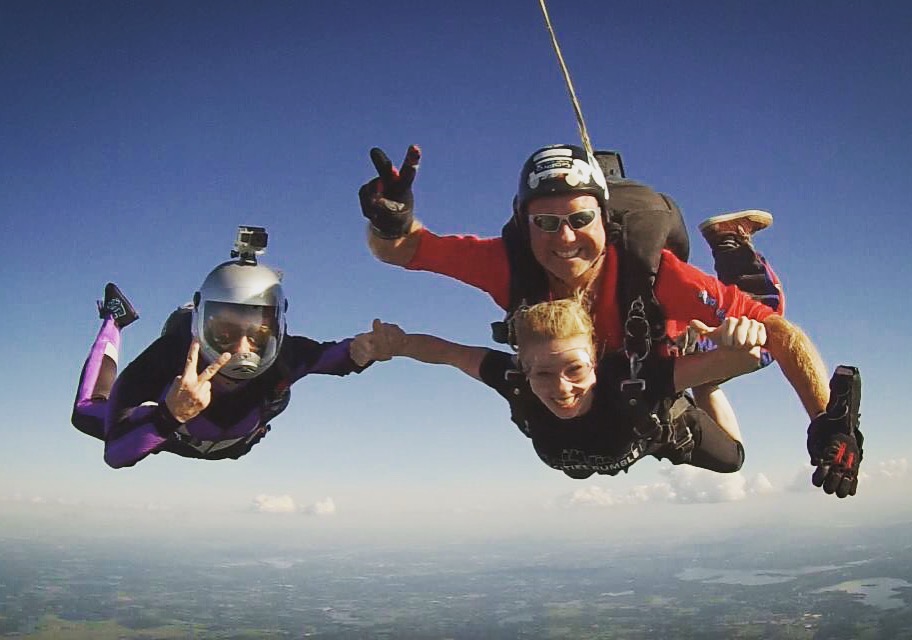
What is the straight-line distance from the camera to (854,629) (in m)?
90.7

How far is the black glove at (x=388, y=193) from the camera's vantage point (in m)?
3.00

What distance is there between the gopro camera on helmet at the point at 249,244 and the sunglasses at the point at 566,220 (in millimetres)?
1961

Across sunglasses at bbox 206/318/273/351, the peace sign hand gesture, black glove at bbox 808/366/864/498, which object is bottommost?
black glove at bbox 808/366/864/498

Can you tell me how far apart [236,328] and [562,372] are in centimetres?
196

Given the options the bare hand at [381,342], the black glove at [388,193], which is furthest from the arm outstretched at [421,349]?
the black glove at [388,193]

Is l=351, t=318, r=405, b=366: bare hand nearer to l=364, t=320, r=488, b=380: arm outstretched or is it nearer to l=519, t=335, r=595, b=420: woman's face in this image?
l=364, t=320, r=488, b=380: arm outstretched

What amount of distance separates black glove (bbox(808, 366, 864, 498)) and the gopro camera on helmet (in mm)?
3252

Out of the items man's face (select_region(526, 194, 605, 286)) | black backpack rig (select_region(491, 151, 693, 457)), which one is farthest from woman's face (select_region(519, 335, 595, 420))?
man's face (select_region(526, 194, 605, 286))

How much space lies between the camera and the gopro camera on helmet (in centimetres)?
412

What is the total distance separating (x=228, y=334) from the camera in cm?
377

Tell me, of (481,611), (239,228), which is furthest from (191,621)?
(239,228)

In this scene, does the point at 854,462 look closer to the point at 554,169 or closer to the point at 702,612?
the point at 554,169

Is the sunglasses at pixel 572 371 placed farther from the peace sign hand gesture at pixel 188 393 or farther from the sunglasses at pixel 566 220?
the peace sign hand gesture at pixel 188 393

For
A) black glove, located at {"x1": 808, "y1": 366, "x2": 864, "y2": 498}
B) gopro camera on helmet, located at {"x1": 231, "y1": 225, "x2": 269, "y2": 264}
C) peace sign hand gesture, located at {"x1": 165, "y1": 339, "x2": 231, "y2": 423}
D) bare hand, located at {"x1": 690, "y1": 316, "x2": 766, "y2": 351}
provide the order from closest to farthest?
black glove, located at {"x1": 808, "y1": 366, "x2": 864, "y2": 498} → bare hand, located at {"x1": 690, "y1": 316, "x2": 766, "y2": 351} → peace sign hand gesture, located at {"x1": 165, "y1": 339, "x2": 231, "y2": 423} → gopro camera on helmet, located at {"x1": 231, "y1": 225, "x2": 269, "y2": 264}
